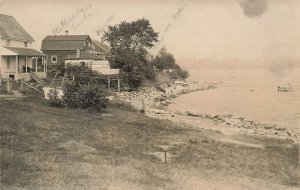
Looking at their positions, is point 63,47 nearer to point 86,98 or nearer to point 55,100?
point 55,100

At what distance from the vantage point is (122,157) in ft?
46.7

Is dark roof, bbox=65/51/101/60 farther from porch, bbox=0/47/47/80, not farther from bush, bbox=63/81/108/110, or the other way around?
bush, bbox=63/81/108/110

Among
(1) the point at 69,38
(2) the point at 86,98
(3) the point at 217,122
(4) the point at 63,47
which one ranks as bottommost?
(3) the point at 217,122

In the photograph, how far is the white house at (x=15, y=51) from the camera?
120 ft

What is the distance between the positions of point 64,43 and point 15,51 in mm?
23821

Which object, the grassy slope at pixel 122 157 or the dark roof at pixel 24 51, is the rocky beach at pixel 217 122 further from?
the dark roof at pixel 24 51

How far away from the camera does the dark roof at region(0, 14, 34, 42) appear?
38656mm

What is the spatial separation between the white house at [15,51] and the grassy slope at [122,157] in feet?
49.5

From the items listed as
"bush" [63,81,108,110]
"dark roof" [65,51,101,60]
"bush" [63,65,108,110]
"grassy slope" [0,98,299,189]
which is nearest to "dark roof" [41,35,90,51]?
"dark roof" [65,51,101,60]

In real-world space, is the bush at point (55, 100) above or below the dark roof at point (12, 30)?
below

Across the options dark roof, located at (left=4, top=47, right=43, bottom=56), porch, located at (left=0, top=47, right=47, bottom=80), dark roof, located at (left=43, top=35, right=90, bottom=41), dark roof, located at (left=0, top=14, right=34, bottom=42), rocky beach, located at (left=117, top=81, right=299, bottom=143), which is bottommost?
rocky beach, located at (left=117, top=81, right=299, bottom=143)

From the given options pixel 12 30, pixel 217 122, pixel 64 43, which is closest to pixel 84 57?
pixel 12 30

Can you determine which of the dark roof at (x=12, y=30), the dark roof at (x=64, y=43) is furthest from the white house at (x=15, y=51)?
the dark roof at (x=64, y=43)

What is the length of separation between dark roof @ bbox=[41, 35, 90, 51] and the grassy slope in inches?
1506
